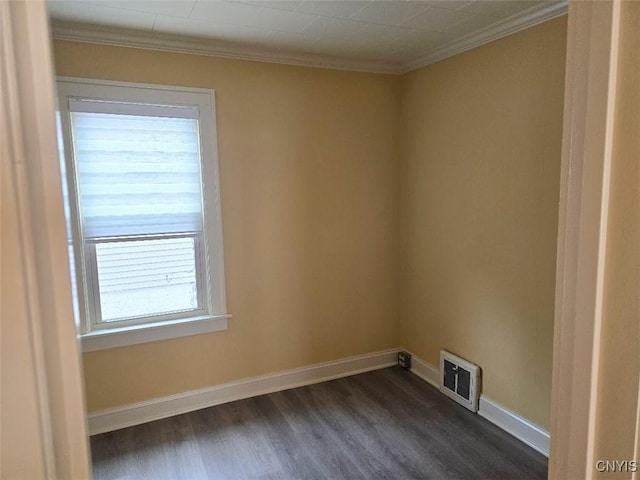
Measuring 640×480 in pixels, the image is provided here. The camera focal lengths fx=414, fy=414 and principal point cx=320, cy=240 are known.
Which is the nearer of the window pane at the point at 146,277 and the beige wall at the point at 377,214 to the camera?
the beige wall at the point at 377,214

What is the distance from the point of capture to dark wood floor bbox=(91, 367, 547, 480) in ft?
7.52

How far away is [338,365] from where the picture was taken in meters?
3.36

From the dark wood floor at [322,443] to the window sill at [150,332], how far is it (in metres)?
0.56

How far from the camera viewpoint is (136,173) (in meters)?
2.58

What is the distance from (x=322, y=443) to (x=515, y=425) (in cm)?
120

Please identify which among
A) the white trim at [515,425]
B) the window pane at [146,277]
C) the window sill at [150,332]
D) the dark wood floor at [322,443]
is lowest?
the dark wood floor at [322,443]

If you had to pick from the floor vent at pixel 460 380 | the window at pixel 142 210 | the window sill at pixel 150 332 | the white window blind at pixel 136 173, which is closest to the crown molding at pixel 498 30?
the window at pixel 142 210

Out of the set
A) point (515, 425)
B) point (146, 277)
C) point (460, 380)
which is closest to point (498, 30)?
point (460, 380)

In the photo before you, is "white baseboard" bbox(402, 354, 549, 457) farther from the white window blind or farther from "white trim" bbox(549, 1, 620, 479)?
the white window blind

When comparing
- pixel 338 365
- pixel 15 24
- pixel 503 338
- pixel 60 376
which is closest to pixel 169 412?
pixel 338 365

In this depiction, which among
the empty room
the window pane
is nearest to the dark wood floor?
the empty room

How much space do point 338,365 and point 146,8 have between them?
273 centimetres

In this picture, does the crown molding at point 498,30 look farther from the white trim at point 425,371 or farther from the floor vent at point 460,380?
the white trim at point 425,371

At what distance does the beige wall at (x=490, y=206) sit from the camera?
2266 mm
